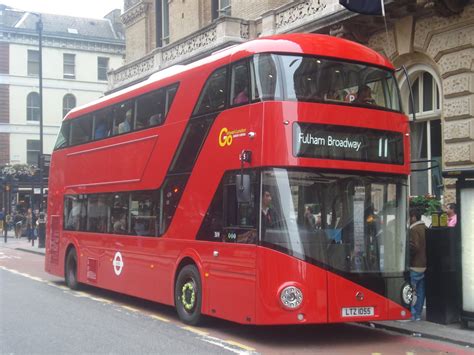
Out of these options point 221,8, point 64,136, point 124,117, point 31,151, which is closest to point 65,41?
point 31,151

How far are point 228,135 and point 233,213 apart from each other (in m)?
1.20

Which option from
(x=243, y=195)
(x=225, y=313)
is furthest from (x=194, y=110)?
(x=225, y=313)

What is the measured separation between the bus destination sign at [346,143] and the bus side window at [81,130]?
7473 millimetres

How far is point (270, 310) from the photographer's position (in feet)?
27.7

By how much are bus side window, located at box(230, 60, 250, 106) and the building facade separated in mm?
44535

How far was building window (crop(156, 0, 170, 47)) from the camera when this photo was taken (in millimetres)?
30094

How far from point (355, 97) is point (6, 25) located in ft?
165

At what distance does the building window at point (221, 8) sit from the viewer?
2408 centimetres

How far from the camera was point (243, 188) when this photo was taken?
28.2ft

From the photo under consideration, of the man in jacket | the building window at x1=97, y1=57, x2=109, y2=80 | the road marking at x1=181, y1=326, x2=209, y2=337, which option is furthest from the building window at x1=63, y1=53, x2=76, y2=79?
the man in jacket

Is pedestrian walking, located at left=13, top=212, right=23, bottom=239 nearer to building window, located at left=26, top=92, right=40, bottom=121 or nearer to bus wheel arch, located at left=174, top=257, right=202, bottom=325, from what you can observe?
building window, located at left=26, top=92, right=40, bottom=121

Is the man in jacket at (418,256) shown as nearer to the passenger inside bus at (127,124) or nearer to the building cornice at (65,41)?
the passenger inside bus at (127,124)

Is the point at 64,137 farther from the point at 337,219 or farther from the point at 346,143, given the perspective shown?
the point at 337,219

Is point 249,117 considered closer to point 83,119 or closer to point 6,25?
point 83,119
